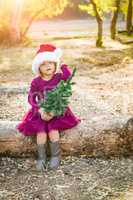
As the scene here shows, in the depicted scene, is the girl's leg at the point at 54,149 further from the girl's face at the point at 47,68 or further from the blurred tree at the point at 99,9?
the blurred tree at the point at 99,9

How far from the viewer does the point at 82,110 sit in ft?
30.2

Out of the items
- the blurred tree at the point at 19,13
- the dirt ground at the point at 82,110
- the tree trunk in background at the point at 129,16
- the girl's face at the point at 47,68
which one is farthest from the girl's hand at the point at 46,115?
the tree trunk in background at the point at 129,16

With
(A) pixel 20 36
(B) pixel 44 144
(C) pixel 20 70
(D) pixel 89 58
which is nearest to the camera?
(B) pixel 44 144

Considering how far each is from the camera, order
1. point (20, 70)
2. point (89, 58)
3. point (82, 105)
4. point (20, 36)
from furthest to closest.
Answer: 1. point (20, 36)
2. point (89, 58)
3. point (20, 70)
4. point (82, 105)

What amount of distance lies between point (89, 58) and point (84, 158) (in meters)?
11.3

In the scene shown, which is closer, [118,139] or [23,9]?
[118,139]

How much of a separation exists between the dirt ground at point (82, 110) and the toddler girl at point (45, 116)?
234 millimetres

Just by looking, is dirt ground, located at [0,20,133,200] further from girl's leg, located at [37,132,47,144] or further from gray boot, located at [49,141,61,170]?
girl's leg, located at [37,132,47,144]

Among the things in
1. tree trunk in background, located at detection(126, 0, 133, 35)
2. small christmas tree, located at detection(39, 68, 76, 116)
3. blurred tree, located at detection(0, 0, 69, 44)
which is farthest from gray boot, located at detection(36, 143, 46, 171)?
tree trunk in background, located at detection(126, 0, 133, 35)

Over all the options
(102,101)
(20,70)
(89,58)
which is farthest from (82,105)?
(89,58)

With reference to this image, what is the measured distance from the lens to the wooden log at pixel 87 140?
626cm

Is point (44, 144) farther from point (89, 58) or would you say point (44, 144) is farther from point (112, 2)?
point (112, 2)

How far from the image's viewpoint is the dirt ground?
18.3 feet

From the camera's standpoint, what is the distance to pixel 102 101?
10.1 meters
